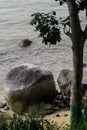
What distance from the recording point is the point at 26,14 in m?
28.2

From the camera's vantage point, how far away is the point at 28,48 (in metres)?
21.4

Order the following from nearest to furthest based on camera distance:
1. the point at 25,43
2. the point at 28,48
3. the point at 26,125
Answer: the point at 26,125 < the point at 28,48 < the point at 25,43

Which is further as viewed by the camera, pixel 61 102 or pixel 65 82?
pixel 65 82

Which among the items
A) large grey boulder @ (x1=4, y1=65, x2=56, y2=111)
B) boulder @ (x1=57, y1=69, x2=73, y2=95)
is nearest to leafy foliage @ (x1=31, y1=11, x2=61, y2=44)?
large grey boulder @ (x1=4, y1=65, x2=56, y2=111)

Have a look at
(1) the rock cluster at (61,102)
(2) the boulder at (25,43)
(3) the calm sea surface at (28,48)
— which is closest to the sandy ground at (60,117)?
(1) the rock cluster at (61,102)

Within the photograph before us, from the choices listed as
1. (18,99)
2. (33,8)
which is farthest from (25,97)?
(33,8)

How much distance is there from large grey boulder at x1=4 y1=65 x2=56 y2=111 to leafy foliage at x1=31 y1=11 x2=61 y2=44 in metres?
2.87

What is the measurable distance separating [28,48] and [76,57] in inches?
495

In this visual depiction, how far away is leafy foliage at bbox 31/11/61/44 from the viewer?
8.84 m

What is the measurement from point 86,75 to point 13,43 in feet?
24.3

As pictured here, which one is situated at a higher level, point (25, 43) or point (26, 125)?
point (26, 125)

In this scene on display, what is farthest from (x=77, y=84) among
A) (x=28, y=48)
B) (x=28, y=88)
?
(x=28, y=48)

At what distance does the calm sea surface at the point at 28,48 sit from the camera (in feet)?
59.9

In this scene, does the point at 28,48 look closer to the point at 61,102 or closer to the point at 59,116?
the point at 61,102
